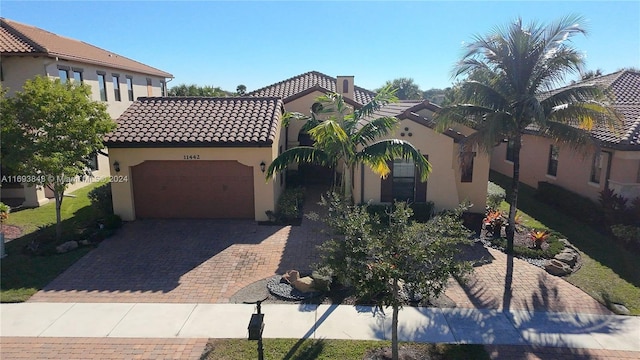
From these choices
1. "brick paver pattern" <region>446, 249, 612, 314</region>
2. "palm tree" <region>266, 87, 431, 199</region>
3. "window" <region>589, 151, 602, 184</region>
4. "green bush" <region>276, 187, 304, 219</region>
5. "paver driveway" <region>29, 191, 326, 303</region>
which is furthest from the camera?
"window" <region>589, 151, 602, 184</region>

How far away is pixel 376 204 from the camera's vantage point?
15023 mm

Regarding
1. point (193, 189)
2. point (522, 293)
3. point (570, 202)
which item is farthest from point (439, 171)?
point (193, 189)

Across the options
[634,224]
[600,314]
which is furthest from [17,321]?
[634,224]

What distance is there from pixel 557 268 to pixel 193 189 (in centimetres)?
1249

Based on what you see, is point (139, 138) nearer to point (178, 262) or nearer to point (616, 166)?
point (178, 262)

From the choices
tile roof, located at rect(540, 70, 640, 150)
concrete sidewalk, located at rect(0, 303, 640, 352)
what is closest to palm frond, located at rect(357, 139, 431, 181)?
concrete sidewalk, located at rect(0, 303, 640, 352)

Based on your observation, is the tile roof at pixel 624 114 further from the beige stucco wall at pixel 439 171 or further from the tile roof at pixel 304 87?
the tile roof at pixel 304 87

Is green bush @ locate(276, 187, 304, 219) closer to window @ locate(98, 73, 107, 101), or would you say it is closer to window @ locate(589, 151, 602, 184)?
window @ locate(589, 151, 602, 184)

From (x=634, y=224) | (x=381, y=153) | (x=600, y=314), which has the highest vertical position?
(x=381, y=153)

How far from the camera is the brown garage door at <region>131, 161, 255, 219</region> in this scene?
15273mm

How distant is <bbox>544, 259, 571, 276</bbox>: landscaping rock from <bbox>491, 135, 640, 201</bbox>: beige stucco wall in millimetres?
3285

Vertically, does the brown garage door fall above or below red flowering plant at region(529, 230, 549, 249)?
above

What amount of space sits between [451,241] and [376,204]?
8.46m

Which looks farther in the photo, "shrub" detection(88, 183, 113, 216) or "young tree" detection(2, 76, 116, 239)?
"shrub" detection(88, 183, 113, 216)
